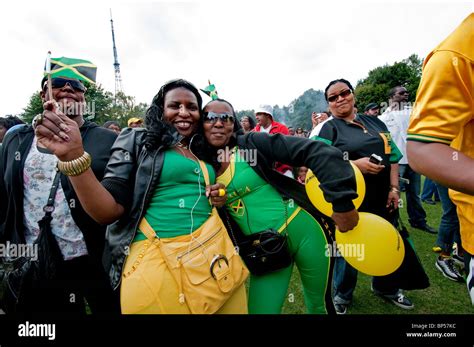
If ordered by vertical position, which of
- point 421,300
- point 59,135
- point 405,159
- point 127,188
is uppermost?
point 59,135

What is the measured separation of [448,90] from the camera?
94 cm

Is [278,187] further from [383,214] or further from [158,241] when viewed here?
[383,214]

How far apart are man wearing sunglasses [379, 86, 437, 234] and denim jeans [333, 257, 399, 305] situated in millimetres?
2779

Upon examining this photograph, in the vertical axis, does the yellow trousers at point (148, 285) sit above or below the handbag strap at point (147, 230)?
below

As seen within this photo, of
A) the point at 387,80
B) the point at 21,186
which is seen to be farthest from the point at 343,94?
the point at 387,80

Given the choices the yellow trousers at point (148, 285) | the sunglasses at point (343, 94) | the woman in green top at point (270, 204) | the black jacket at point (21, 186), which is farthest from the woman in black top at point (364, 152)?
the black jacket at point (21, 186)

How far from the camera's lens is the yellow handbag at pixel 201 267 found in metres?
1.42

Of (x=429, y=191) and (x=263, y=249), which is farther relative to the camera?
(x=429, y=191)

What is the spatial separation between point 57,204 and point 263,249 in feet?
4.65

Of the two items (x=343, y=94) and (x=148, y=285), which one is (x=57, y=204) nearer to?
(x=148, y=285)

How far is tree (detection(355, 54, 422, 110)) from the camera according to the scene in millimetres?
31573

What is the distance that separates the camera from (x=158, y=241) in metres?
1.46

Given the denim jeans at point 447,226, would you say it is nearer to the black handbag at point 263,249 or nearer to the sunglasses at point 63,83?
the black handbag at point 263,249

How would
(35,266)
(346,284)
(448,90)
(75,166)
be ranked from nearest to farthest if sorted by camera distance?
(448,90)
(75,166)
(35,266)
(346,284)
